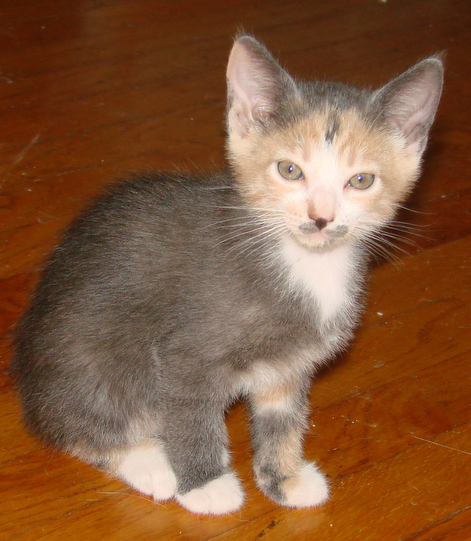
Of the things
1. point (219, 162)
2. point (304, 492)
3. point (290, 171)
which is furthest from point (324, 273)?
point (219, 162)

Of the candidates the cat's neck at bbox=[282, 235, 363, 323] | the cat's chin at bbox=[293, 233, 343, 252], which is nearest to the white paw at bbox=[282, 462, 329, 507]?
the cat's neck at bbox=[282, 235, 363, 323]

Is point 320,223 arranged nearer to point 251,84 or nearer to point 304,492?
point 251,84

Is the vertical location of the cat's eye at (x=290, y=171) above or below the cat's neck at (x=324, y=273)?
above

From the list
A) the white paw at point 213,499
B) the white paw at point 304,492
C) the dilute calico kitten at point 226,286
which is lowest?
the white paw at point 304,492

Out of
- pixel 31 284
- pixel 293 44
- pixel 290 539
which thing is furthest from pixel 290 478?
pixel 293 44

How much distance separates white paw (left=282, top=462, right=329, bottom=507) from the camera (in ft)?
5.22

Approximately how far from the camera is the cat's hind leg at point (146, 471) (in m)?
1.57

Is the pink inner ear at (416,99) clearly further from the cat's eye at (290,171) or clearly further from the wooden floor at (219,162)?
the wooden floor at (219,162)

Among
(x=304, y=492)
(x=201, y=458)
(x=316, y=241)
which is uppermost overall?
(x=316, y=241)

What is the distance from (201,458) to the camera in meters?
1.52

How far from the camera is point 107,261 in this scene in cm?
150

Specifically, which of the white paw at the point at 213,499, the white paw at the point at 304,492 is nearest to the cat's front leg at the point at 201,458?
the white paw at the point at 213,499

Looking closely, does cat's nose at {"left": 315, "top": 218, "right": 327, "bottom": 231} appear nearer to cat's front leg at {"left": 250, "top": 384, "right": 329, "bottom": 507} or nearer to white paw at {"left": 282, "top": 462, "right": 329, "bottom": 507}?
cat's front leg at {"left": 250, "top": 384, "right": 329, "bottom": 507}

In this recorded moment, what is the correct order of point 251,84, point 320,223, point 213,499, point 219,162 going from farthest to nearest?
1. point 219,162
2. point 213,499
3. point 251,84
4. point 320,223
